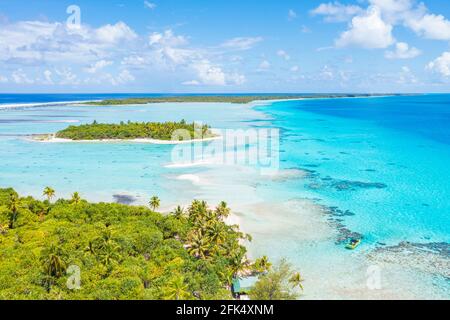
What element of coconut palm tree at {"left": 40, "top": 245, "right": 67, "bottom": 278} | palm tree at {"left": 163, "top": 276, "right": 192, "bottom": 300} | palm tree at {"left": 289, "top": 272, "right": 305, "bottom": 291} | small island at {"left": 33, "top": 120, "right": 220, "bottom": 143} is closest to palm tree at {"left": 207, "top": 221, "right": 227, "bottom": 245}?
palm tree at {"left": 289, "top": 272, "right": 305, "bottom": 291}

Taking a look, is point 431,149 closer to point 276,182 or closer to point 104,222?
point 276,182

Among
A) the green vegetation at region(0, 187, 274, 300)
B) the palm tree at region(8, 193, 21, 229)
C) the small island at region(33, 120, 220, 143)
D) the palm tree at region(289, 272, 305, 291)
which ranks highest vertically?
the small island at region(33, 120, 220, 143)

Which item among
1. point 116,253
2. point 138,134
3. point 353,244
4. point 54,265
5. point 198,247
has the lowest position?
point 353,244

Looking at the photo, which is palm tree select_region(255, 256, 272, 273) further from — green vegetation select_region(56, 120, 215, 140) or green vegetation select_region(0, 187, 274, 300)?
green vegetation select_region(56, 120, 215, 140)

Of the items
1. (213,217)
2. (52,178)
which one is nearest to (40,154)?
(52,178)

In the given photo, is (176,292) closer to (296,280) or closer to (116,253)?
(116,253)

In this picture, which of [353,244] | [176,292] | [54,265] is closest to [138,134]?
[54,265]
